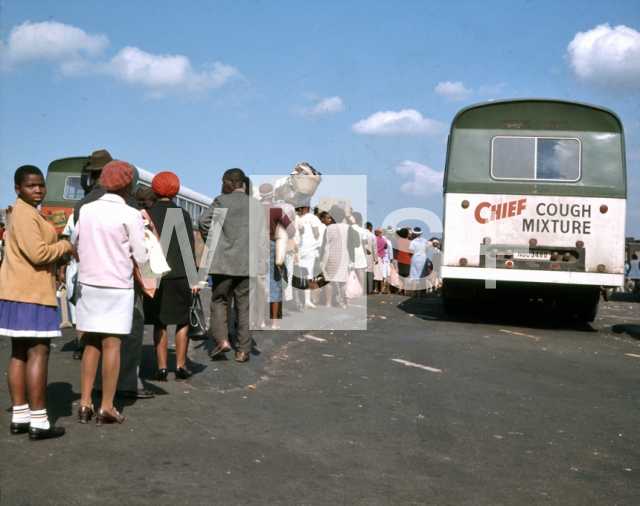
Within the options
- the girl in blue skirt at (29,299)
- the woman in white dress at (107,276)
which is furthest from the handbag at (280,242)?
the girl in blue skirt at (29,299)

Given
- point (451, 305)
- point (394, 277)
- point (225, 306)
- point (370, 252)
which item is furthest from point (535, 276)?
point (394, 277)

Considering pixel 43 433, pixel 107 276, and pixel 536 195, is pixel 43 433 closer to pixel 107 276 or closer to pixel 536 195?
pixel 107 276

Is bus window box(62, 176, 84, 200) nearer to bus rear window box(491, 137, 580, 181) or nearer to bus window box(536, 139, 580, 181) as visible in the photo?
bus rear window box(491, 137, 580, 181)

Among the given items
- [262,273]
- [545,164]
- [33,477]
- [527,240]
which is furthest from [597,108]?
[33,477]

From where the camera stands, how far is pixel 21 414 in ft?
15.6

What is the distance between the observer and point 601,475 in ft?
14.8

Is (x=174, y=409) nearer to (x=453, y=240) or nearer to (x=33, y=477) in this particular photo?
(x=33, y=477)

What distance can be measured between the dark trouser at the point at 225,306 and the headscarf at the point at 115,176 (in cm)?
260

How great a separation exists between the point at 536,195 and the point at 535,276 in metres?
1.34

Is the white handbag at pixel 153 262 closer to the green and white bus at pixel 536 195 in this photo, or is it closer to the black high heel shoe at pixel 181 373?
the black high heel shoe at pixel 181 373

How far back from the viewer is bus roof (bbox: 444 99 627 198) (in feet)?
39.7

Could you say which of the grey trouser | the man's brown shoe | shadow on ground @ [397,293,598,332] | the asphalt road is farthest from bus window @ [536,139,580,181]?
the grey trouser

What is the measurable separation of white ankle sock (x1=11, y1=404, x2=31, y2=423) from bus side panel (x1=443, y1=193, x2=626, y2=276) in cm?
854

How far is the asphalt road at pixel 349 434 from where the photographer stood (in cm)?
399
